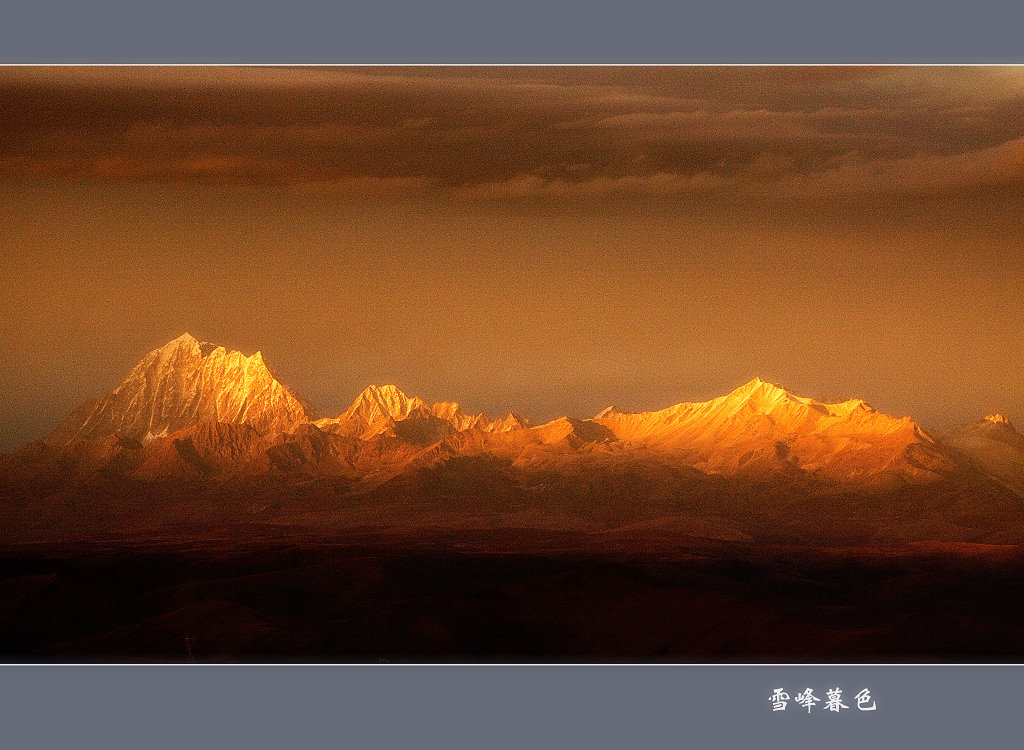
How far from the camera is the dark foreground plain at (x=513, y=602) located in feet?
32.1

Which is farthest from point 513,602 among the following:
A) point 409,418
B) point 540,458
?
point 409,418

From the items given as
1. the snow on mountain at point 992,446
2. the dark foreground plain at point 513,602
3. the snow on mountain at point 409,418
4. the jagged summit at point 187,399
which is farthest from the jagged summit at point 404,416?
the snow on mountain at point 992,446

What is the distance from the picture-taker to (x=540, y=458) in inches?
392

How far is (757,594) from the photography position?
9797 millimetres

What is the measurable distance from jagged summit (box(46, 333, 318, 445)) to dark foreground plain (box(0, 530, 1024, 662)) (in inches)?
29.4

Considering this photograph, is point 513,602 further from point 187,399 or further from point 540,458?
point 187,399

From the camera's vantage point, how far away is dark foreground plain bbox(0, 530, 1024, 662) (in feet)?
32.1

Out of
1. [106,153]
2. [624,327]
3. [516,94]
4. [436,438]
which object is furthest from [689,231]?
[106,153]

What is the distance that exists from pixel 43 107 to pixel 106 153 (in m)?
0.48

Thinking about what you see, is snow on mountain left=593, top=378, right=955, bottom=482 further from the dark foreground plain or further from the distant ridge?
the dark foreground plain

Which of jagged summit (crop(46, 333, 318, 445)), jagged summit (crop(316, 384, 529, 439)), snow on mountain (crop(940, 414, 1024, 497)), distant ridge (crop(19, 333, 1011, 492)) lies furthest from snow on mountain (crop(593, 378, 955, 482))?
jagged summit (crop(46, 333, 318, 445))

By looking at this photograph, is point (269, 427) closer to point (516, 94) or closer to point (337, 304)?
point (337, 304)
